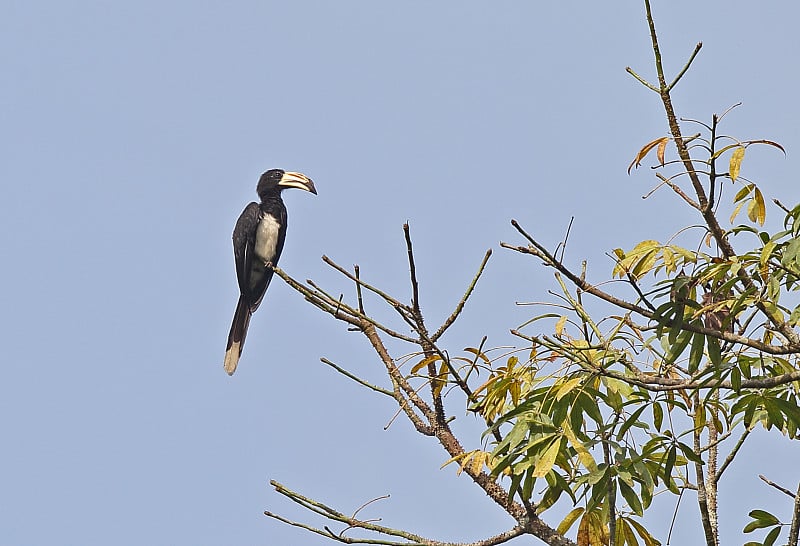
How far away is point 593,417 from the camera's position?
218 centimetres

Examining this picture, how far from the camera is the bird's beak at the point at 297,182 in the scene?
25.6ft

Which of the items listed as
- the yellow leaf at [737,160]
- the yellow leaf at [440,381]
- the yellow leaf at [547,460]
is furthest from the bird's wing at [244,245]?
the yellow leaf at [737,160]

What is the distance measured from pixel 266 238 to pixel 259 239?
6cm

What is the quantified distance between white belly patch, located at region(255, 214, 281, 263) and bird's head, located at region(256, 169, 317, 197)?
10.9 inches

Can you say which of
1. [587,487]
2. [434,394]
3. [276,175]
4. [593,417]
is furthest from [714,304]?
[276,175]

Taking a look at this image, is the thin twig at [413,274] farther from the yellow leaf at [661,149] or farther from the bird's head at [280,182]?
the bird's head at [280,182]

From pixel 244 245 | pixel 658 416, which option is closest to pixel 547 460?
pixel 658 416

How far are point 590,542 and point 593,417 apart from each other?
299 mm

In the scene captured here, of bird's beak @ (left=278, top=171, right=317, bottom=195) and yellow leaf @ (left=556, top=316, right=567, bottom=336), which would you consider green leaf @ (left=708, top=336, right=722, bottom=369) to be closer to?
yellow leaf @ (left=556, top=316, right=567, bottom=336)

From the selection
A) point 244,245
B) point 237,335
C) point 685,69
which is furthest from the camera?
point 244,245

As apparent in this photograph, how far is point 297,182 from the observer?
7883 mm

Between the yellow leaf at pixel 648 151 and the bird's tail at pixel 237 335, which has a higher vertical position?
the bird's tail at pixel 237 335

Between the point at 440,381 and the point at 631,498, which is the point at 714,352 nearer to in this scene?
the point at 631,498

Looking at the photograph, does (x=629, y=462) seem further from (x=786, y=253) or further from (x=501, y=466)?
(x=786, y=253)
